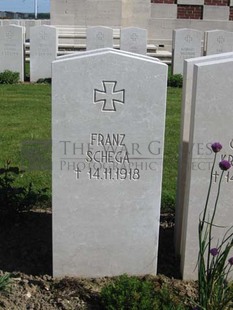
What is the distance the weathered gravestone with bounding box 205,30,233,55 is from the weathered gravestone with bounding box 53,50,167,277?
1142 cm

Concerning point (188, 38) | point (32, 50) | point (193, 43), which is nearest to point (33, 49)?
point (32, 50)

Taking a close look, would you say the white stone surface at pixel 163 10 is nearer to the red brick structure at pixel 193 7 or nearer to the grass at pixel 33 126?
the red brick structure at pixel 193 7

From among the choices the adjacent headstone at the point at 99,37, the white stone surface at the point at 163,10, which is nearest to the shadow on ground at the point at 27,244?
the adjacent headstone at the point at 99,37

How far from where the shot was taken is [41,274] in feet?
12.7

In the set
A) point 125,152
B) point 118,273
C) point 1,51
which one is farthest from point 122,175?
point 1,51

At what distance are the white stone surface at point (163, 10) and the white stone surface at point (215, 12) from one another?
1.06 m

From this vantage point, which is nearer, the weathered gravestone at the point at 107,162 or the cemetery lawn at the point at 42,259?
the weathered gravestone at the point at 107,162

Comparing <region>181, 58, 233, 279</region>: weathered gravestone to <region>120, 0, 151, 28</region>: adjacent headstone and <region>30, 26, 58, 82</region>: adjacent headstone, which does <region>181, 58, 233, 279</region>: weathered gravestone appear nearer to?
<region>30, 26, 58, 82</region>: adjacent headstone

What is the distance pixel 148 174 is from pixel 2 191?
1.55m

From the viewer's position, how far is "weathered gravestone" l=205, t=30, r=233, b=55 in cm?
1437

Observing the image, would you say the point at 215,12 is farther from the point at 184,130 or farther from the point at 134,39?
the point at 184,130

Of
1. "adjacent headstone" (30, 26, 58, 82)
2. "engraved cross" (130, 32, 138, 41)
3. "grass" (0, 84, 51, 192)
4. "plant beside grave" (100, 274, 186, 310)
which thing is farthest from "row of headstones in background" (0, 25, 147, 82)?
"plant beside grave" (100, 274, 186, 310)

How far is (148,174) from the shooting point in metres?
3.58

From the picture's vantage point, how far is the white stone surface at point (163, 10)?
18672mm
